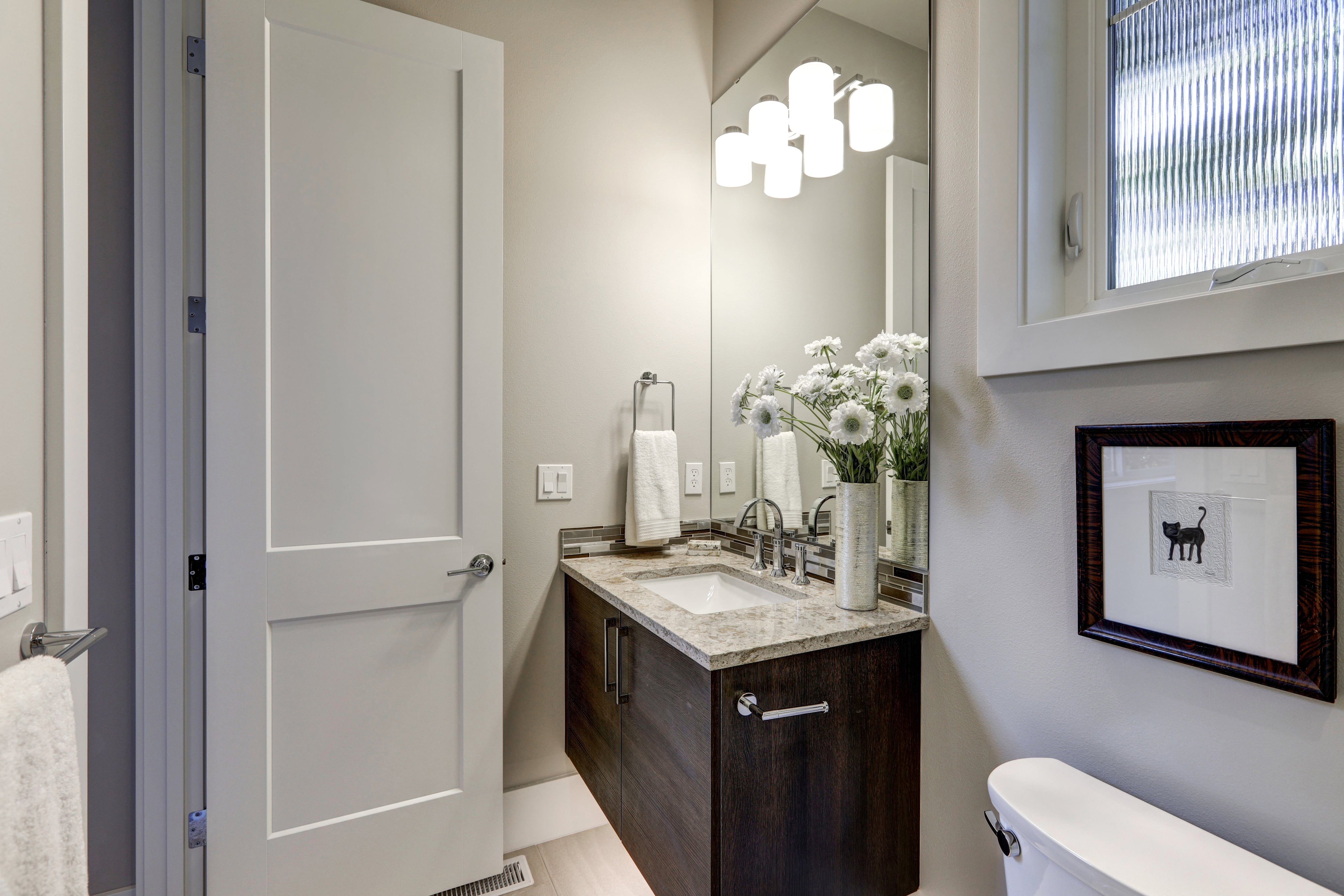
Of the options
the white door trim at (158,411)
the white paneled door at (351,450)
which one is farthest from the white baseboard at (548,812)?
the white door trim at (158,411)

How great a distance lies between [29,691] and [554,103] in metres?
1.82

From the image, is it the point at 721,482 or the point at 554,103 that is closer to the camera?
the point at 554,103

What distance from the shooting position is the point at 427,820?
5.01 ft

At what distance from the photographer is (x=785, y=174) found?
1789 millimetres

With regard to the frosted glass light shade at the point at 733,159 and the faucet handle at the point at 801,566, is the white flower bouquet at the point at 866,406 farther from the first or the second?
the frosted glass light shade at the point at 733,159

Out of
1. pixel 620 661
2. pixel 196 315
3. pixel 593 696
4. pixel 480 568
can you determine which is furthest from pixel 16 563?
pixel 593 696

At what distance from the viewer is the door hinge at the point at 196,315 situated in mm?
1322

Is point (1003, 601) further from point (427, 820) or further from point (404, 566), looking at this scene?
point (427, 820)

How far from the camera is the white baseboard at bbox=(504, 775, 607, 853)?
1.76 m

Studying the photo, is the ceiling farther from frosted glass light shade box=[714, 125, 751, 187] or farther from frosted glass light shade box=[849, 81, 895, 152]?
frosted glass light shade box=[714, 125, 751, 187]

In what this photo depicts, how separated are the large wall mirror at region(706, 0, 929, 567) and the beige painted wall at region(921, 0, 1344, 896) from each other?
0.09m

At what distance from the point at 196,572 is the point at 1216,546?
190 centimetres

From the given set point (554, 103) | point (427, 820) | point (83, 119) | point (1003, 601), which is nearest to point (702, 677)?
point (1003, 601)

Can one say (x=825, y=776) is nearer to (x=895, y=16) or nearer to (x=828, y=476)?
(x=828, y=476)
